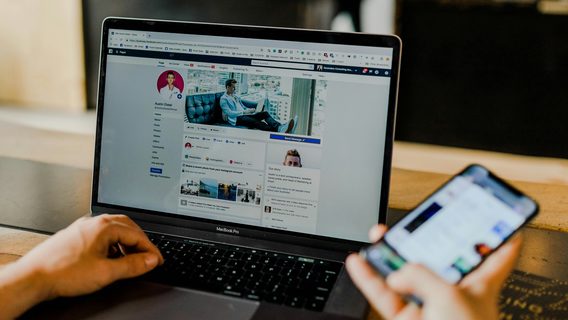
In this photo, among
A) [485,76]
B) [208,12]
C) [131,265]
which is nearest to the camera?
[131,265]

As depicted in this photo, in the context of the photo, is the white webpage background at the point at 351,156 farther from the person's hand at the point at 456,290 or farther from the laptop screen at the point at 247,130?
the person's hand at the point at 456,290

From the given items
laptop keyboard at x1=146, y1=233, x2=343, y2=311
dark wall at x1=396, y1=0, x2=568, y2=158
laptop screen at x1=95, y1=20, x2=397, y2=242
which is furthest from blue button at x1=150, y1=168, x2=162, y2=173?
dark wall at x1=396, y1=0, x2=568, y2=158

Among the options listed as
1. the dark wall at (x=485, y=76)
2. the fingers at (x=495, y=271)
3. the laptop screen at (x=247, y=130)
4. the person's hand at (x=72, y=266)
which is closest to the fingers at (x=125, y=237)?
the person's hand at (x=72, y=266)

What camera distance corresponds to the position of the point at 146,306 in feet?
2.50

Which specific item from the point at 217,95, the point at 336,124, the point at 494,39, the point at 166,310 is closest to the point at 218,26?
the point at 217,95

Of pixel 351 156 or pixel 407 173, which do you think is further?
pixel 407 173

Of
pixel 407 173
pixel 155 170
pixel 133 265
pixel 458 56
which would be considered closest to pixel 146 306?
pixel 133 265

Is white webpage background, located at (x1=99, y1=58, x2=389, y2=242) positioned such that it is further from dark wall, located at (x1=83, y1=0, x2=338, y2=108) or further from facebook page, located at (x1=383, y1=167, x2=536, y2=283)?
dark wall, located at (x1=83, y1=0, x2=338, y2=108)

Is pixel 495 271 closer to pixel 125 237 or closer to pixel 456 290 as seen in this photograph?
pixel 456 290

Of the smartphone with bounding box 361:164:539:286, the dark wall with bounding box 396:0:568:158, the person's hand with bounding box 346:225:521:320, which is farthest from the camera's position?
the dark wall with bounding box 396:0:568:158

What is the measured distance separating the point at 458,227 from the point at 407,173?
27.7 inches

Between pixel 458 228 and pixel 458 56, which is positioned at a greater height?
pixel 458 56

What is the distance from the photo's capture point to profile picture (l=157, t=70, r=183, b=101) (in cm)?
96

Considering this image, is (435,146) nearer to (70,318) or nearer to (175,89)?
(175,89)
